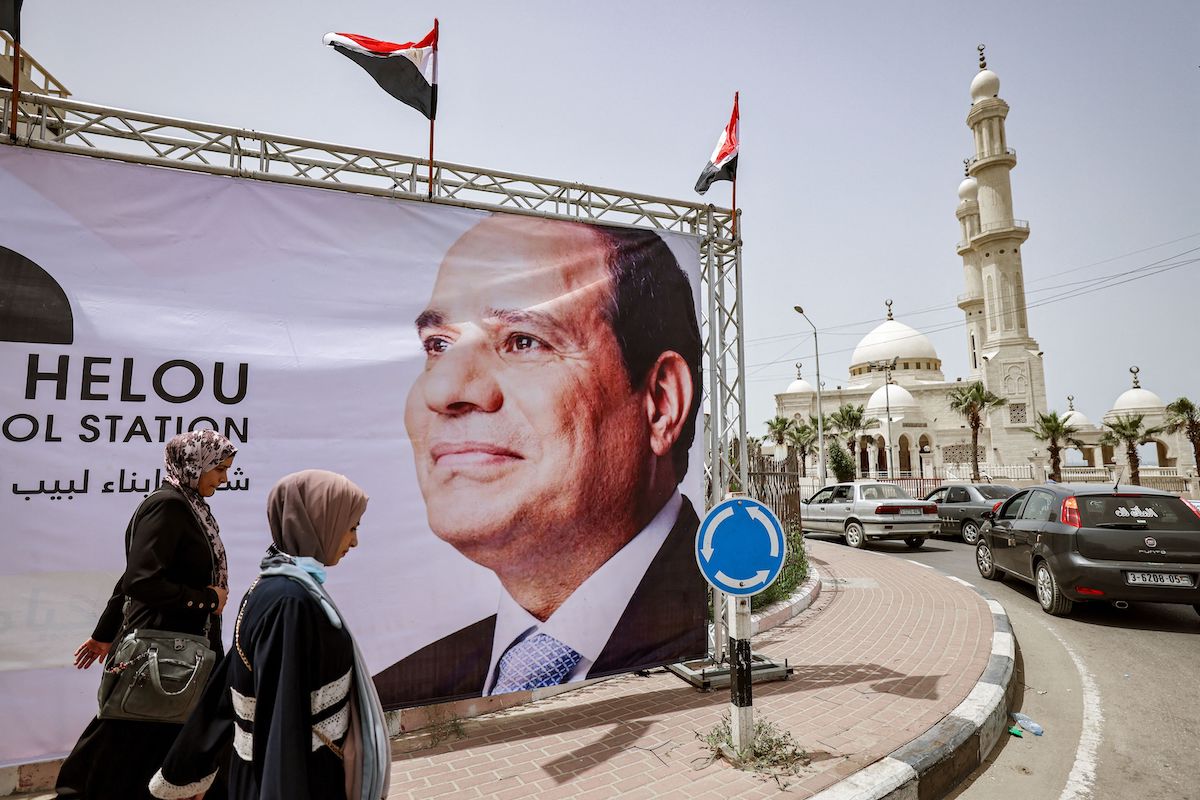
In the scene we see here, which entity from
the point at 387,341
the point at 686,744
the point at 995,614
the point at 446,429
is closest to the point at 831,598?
the point at 995,614

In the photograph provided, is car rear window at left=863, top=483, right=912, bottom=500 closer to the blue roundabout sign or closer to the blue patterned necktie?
the blue patterned necktie

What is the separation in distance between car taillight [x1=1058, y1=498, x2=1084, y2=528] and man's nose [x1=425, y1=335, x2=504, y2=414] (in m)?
6.69

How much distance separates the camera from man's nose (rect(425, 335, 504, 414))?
464cm

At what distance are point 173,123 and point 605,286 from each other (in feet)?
10.7

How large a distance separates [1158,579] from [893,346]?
67.2m

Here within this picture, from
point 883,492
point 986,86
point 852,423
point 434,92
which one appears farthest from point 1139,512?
point 986,86

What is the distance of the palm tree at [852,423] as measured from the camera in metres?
47.0

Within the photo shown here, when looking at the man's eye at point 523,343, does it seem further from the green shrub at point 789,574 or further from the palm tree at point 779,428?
the palm tree at point 779,428

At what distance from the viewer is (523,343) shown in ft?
16.2

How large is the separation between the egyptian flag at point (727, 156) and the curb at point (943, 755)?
15.5 ft

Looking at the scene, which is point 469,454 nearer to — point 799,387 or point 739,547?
point 739,547

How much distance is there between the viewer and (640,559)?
5203 millimetres

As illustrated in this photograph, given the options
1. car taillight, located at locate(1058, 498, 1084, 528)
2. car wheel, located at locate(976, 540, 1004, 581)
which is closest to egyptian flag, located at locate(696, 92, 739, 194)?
car taillight, located at locate(1058, 498, 1084, 528)

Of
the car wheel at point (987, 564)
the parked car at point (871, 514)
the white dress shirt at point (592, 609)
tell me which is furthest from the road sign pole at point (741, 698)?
the parked car at point (871, 514)
